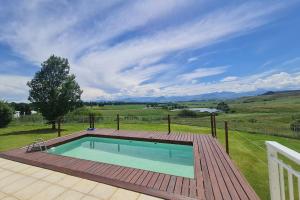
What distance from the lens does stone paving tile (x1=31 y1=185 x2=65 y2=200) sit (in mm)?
3473

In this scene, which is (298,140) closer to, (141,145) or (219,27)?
(219,27)

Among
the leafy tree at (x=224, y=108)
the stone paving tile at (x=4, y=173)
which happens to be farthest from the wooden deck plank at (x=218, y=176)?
the leafy tree at (x=224, y=108)

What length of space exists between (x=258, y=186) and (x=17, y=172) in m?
6.07

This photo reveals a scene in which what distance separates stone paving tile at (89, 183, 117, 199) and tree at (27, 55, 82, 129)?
37.5 feet

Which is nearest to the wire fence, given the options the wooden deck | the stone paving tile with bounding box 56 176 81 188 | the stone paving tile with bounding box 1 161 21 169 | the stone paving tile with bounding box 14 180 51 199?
the wooden deck

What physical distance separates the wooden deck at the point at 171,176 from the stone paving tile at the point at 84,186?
15 centimetres

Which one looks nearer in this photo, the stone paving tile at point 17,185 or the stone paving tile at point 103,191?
the stone paving tile at point 103,191

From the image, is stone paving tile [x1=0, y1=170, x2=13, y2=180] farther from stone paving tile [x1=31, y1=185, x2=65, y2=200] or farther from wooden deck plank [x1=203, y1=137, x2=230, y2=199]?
wooden deck plank [x1=203, y1=137, x2=230, y2=199]

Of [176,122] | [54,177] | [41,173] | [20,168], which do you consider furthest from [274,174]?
[176,122]

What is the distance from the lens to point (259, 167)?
5.53m

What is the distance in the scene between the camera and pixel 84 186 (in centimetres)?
386

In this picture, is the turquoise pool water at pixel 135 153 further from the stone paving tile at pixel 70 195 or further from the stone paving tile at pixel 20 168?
the stone paving tile at pixel 70 195

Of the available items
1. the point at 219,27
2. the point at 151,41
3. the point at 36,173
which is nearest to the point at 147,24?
the point at 151,41

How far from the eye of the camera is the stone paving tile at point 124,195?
3.32 metres
